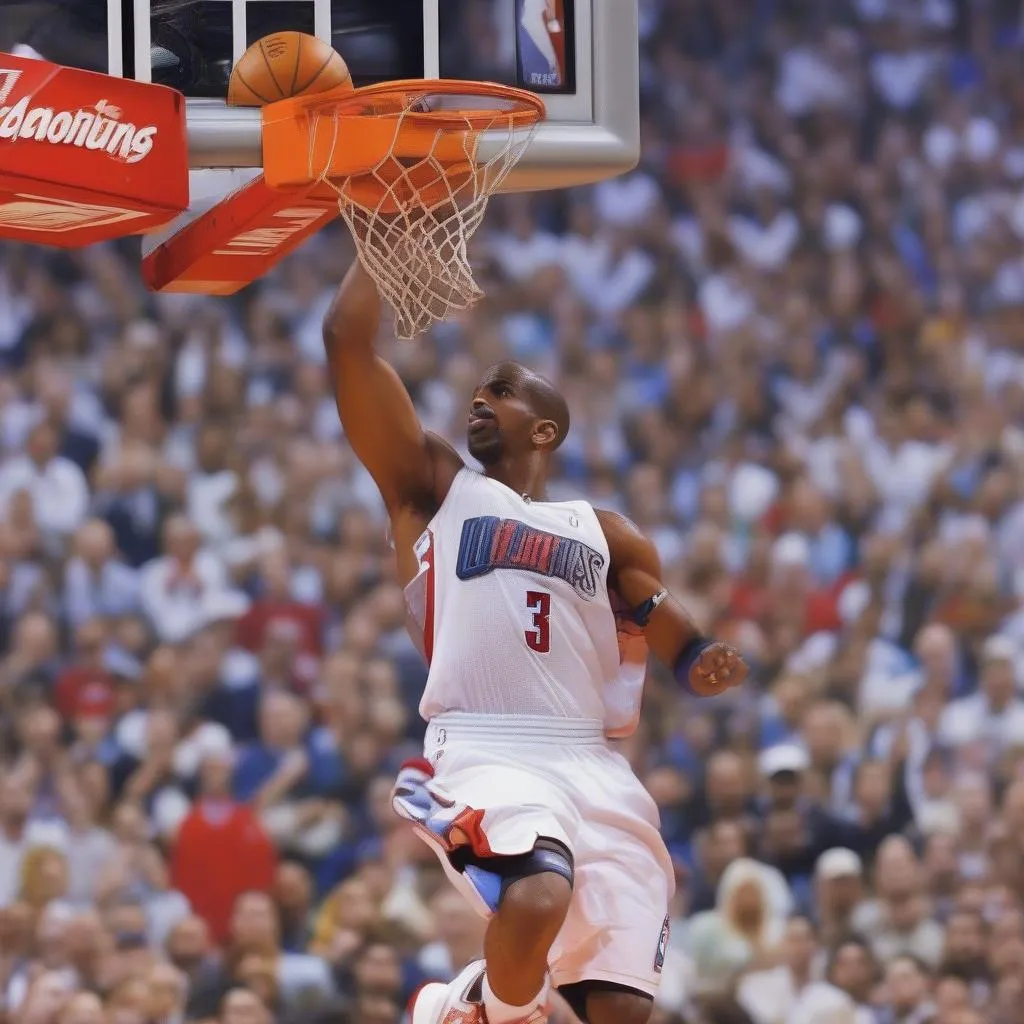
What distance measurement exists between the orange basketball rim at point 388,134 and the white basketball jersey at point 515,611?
89cm

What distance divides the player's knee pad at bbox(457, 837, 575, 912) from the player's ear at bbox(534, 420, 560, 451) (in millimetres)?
1242

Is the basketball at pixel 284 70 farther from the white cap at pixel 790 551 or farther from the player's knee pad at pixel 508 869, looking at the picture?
the white cap at pixel 790 551

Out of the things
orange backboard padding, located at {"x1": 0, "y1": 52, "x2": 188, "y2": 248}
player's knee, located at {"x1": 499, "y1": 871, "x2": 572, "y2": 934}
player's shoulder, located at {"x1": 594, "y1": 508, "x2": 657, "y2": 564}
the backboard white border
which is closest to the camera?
player's knee, located at {"x1": 499, "y1": 871, "x2": 572, "y2": 934}

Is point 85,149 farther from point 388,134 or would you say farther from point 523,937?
point 523,937

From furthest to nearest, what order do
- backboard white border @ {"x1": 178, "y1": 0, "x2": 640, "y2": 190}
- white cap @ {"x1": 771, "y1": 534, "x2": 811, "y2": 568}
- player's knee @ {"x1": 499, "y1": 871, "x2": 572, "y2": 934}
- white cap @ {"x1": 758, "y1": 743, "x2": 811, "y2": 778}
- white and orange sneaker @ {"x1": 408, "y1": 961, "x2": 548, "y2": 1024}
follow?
white cap @ {"x1": 771, "y1": 534, "x2": 811, "y2": 568}
white cap @ {"x1": 758, "y1": 743, "x2": 811, "y2": 778}
backboard white border @ {"x1": 178, "y1": 0, "x2": 640, "y2": 190}
white and orange sneaker @ {"x1": 408, "y1": 961, "x2": 548, "y2": 1024}
player's knee @ {"x1": 499, "y1": 871, "x2": 572, "y2": 934}

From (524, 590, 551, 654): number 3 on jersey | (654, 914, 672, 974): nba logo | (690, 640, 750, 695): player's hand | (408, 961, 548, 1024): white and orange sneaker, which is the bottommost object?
(408, 961, 548, 1024): white and orange sneaker

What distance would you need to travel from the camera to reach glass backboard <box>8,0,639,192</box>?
564 centimetres

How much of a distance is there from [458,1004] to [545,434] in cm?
165

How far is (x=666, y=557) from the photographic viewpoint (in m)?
10.6

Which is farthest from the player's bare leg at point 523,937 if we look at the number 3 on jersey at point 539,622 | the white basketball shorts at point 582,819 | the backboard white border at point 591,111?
the backboard white border at point 591,111

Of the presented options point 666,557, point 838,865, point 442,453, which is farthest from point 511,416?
point 666,557

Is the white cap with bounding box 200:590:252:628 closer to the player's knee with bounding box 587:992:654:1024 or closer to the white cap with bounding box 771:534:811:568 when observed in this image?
the white cap with bounding box 771:534:811:568

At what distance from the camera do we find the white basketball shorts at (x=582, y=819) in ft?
17.6

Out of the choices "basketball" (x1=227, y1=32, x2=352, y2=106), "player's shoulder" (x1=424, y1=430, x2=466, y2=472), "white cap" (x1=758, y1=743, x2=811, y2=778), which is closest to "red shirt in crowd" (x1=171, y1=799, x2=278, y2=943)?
"white cap" (x1=758, y1=743, x2=811, y2=778)
